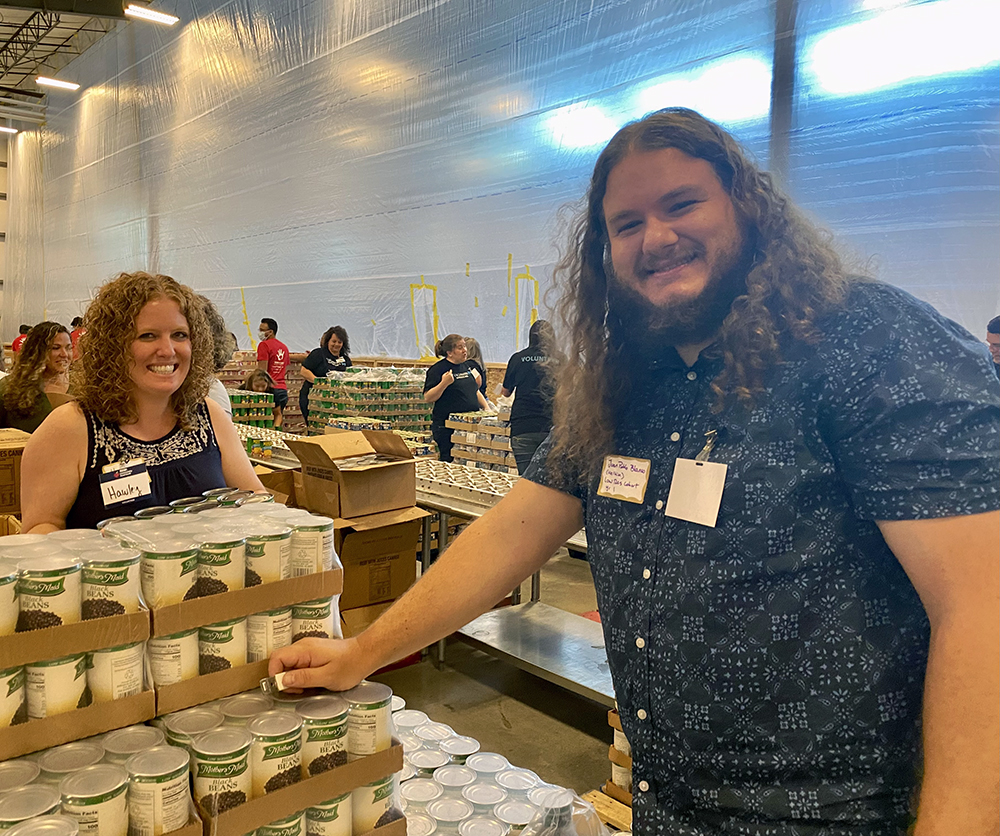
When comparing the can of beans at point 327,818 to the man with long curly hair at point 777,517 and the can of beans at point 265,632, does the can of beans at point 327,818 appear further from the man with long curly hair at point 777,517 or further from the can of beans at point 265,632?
the man with long curly hair at point 777,517

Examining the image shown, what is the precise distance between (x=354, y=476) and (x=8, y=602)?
2220 mm

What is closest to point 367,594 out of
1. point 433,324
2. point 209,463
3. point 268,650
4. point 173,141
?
point 209,463

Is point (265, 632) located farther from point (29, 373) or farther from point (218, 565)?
point (29, 373)

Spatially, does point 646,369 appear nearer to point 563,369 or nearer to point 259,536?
point 563,369

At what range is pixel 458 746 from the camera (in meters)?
2.23

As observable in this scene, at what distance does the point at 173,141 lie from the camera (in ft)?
36.3

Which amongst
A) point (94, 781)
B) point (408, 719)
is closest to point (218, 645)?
point (94, 781)

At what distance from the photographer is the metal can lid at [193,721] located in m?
1.20

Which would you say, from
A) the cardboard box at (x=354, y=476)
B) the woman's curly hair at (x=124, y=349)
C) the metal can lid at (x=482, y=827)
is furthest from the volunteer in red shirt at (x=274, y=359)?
the metal can lid at (x=482, y=827)

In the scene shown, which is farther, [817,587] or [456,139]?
[456,139]

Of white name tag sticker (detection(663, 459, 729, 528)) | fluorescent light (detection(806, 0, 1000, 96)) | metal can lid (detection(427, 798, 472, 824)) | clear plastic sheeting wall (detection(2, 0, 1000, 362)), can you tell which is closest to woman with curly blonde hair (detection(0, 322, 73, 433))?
clear plastic sheeting wall (detection(2, 0, 1000, 362))

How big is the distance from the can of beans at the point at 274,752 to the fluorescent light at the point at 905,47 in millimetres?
4281

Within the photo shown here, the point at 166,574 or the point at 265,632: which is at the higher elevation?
the point at 166,574

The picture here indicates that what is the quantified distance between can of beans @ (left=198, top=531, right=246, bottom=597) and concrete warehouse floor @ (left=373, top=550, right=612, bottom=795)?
201cm
